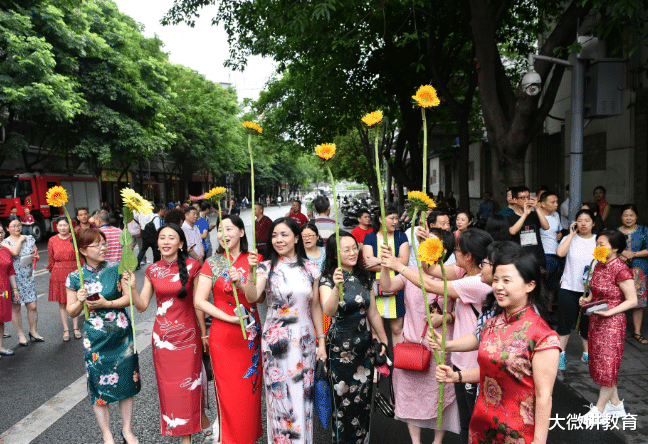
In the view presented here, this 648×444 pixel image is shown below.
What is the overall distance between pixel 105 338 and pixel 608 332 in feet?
12.6

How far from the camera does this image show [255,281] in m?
2.96

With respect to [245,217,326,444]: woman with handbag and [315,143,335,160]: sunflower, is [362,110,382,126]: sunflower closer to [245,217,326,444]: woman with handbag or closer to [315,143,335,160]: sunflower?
[315,143,335,160]: sunflower

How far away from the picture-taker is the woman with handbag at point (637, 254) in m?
5.95

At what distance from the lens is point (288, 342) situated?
10.5 feet

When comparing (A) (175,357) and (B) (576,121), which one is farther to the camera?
(B) (576,121)

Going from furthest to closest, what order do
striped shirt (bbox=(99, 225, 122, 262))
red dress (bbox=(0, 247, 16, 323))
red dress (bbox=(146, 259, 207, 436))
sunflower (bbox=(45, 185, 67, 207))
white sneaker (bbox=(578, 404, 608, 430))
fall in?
striped shirt (bbox=(99, 225, 122, 262))
red dress (bbox=(0, 247, 16, 323))
white sneaker (bbox=(578, 404, 608, 430))
red dress (bbox=(146, 259, 207, 436))
sunflower (bbox=(45, 185, 67, 207))

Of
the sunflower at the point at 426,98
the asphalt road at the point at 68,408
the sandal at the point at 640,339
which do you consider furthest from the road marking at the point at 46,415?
the sandal at the point at 640,339

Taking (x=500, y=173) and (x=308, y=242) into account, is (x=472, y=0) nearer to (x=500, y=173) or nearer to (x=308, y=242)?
(x=500, y=173)

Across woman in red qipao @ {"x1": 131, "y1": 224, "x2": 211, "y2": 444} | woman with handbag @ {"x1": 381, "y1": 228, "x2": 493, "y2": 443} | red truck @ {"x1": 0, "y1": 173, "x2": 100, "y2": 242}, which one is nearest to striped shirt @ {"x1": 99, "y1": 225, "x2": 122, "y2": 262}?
→ woman in red qipao @ {"x1": 131, "y1": 224, "x2": 211, "y2": 444}

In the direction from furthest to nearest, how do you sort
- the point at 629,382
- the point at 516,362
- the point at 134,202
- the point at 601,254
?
the point at 629,382
the point at 601,254
the point at 134,202
the point at 516,362

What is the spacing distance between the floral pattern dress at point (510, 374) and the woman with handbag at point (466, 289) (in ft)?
2.33

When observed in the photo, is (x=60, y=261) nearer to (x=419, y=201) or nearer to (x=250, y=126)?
(x=250, y=126)

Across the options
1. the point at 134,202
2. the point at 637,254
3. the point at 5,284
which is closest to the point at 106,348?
the point at 134,202

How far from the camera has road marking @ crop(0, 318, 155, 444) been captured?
12.7 feet
